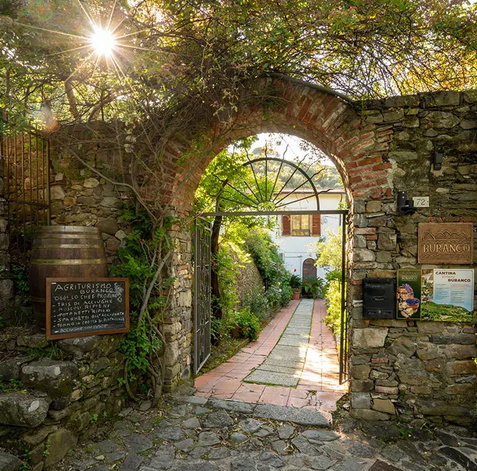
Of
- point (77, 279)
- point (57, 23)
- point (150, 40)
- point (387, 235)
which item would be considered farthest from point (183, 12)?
point (387, 235)

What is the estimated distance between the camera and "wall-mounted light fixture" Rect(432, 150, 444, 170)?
10.1 feet

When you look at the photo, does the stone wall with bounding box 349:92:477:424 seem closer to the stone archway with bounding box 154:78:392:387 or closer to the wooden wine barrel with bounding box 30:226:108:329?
the stone archway with bounding box 154:78:392:387

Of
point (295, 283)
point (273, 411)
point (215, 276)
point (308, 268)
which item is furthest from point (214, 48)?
point (308, 268)

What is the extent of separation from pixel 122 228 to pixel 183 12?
218 cm

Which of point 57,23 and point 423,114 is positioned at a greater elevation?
point 57,23

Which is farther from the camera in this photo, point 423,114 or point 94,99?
point 94,99

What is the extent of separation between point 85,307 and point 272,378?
266cm

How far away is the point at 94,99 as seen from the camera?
3.55 metres

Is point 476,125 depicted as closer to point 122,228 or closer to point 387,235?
point 387,235

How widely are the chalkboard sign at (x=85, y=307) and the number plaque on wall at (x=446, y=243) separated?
288cm

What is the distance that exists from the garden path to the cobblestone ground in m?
A: 0.30

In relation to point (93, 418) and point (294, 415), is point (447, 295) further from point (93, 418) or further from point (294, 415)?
point (93, 418)

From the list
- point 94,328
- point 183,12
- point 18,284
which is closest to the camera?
point 183,12

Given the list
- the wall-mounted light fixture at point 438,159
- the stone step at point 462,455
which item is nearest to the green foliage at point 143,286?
the wall-mounted light fixture at point 438,159
